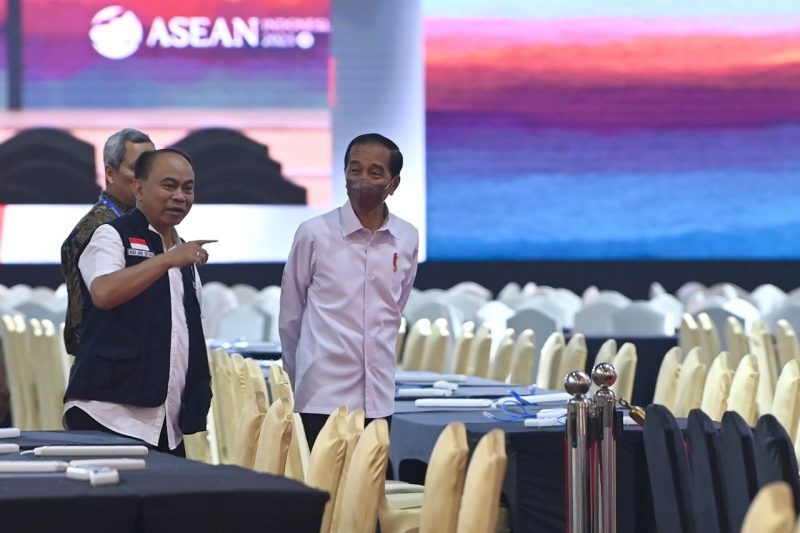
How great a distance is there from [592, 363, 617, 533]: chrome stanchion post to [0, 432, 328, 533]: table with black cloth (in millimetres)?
1284

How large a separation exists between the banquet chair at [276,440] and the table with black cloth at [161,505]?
783 mm

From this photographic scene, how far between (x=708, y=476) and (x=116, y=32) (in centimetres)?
1393

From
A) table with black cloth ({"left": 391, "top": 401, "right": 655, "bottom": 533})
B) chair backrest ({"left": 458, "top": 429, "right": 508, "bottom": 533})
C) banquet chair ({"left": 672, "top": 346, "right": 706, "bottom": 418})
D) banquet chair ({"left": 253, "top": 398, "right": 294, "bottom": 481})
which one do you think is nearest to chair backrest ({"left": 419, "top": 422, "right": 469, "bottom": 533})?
chair backrest ({"left": 458, "top": 429, "right": 508, "bottom": 533})

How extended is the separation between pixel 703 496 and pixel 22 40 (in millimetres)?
13809

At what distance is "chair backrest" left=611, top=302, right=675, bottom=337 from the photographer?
11.8m

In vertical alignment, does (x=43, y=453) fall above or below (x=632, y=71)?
below

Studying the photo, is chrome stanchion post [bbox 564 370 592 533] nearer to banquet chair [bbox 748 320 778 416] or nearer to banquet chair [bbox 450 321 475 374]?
banquet chair [bbox 748 320 778 416]

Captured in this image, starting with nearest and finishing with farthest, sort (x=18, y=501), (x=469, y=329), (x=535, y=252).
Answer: (x=18, y=501)
(x=469, y=329)
(x=535, y=252)

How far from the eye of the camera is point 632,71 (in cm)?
1803

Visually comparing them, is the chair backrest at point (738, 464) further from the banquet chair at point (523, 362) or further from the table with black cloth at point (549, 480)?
the banquet chair at point (523, 362)

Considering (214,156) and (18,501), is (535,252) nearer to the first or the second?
(214,156)

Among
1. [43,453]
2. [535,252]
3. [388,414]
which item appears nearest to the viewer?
[43,453]

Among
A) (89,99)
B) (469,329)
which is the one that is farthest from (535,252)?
(469,329)

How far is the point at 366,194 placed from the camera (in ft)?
16.2
